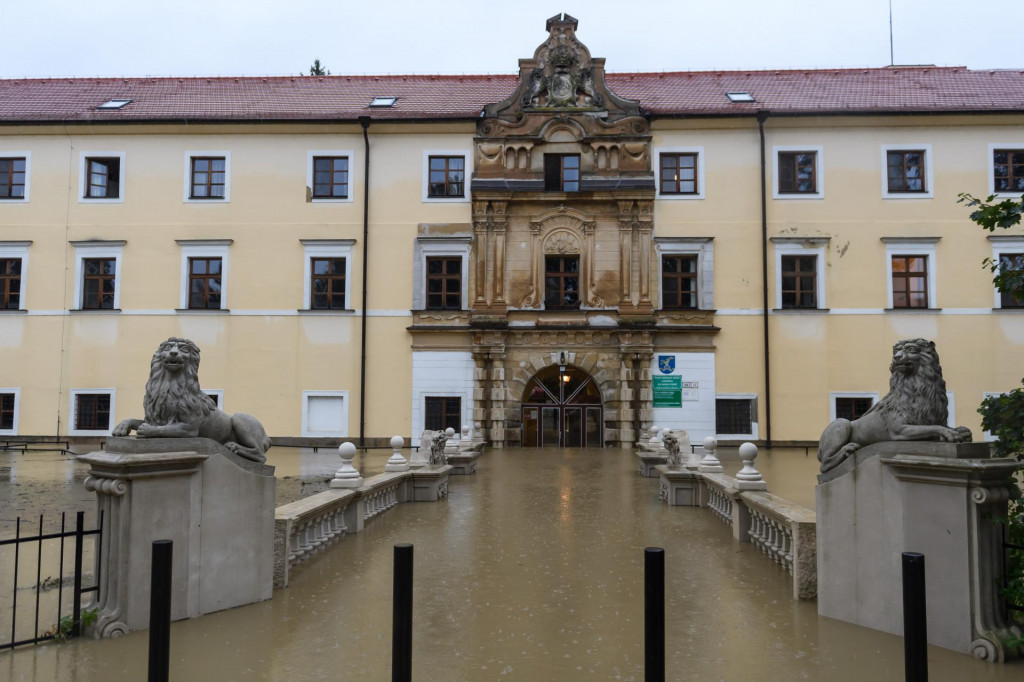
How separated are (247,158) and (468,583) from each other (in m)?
23.7

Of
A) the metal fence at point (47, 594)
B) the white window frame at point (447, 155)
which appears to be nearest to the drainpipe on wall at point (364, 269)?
the white window frame at point (447, 155)

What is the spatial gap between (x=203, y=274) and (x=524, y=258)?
11.5 m

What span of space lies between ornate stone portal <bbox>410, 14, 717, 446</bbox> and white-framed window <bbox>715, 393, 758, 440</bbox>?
1.97 meters

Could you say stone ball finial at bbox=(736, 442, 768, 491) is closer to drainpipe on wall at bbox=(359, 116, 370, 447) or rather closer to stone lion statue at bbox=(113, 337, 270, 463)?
stone lion statue at bbox=(113, 337, 270, 463)

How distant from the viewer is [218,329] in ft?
86.9

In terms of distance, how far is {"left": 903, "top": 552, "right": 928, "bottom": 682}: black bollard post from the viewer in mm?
3436

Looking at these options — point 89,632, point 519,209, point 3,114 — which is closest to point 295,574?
point 89,632

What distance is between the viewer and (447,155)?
26.7 m

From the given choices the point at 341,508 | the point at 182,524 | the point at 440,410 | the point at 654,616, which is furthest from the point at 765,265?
the point at 654,616

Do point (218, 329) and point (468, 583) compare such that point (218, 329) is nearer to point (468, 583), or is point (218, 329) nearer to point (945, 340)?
point (468, 583)

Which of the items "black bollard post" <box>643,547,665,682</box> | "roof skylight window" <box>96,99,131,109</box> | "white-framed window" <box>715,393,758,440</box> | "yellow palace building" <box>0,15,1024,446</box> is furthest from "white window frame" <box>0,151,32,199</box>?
"black bollard post" <box>643,547,665,682</box>

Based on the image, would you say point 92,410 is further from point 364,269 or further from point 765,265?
point 765,265

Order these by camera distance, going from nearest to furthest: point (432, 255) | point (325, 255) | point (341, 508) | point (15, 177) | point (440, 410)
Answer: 1. point (341, 508)
2. point (440, 410)
3. point (432, 255)
4. point (325, 255)
5. point (15, 177)

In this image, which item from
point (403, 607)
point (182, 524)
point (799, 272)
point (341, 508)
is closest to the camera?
point (403, 607)
